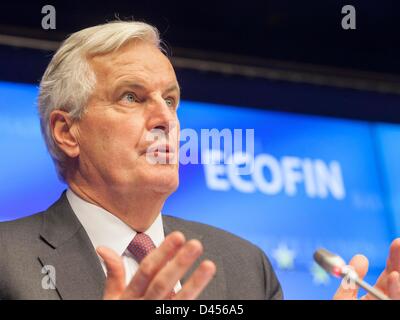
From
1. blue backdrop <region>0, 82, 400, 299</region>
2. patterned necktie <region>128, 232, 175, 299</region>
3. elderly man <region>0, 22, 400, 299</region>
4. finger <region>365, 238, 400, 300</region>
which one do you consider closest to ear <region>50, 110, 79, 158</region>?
elderly man <region>0, 22, 400, 299</region>

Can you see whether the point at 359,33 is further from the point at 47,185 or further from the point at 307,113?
the point at 47,185

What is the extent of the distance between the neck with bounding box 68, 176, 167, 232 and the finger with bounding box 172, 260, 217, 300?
701mm

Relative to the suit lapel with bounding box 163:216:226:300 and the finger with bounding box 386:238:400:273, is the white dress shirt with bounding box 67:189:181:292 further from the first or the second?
the finger with bounding box 386:238:400:273

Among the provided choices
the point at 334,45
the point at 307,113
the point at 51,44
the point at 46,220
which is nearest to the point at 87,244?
the point at 46,220

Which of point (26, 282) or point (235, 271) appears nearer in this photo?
point (26, 282)

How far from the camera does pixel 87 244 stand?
7.02 feet

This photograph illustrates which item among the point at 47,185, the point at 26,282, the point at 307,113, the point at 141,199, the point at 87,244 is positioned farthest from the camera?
the point at 307,113

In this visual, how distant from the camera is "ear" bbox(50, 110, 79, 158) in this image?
7.85ft

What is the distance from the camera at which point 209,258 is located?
91.2 inches

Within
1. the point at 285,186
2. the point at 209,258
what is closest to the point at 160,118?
the point at 209,258

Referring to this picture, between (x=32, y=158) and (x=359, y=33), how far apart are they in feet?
5.36

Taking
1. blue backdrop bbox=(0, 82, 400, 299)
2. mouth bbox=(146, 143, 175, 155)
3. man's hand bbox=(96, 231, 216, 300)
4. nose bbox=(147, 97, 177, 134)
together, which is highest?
nose bbox=(147, 97, 177, 134)

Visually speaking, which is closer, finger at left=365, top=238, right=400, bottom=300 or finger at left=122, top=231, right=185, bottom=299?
finger at left=122, top=231, right=185, bottom=299

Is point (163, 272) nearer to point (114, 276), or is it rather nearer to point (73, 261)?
point (114, 276)
